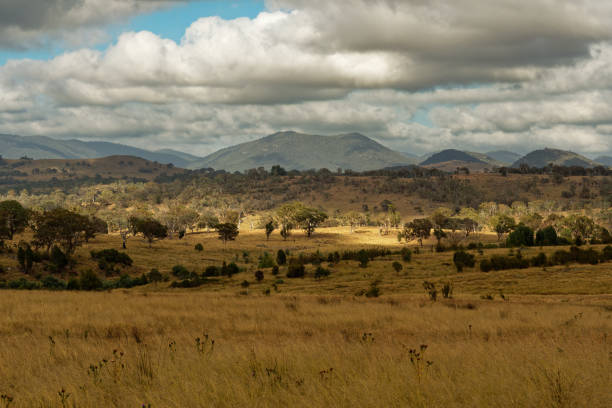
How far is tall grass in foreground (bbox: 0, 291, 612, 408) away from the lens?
6199 millimetres

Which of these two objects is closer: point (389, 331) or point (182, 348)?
point (182, 348)

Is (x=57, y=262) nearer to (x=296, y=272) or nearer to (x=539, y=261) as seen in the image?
(x=296, y=272)

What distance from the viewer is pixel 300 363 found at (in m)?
8.08

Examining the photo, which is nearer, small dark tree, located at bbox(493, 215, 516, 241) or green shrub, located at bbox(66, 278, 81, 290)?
green shrub, located at bbox(66, 278, 81, 290)

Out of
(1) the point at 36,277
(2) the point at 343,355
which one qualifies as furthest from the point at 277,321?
(1) the point at 36,277

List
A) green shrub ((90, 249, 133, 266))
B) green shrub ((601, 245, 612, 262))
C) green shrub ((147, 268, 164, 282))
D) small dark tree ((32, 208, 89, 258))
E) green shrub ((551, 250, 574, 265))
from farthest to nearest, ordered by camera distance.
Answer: small dark tree ((32, 208, 89, 258)) < green shrub ((90, 249, 133, 266)) < green shrub ((147, 268, 164, 282)) < green shrub ((551, 250, 574, 265)) < green shrub ((601, 245, 612, 262))

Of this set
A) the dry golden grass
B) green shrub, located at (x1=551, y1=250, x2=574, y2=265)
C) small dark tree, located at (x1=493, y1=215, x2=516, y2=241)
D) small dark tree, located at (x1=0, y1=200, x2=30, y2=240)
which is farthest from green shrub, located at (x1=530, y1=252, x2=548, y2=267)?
small dark tree, located at (x1=0, y1=200, x2=30, y2=240)

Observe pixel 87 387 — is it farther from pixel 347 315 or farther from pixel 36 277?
pixel 36 277

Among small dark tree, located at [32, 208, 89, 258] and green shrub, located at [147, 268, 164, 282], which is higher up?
small dark tree, located at [32, 208, 89, 258]

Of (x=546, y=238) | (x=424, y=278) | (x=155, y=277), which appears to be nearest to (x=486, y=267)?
(x=424, y=278)

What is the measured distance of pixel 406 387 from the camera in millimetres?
6391

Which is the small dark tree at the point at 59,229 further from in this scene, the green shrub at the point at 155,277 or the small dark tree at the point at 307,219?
the small dark tree at the point at 307,219

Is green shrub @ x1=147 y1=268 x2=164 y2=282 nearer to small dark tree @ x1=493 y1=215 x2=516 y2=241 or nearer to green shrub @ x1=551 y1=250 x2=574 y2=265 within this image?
green shrub @ x1=551 y1=250 x2=574 y2=265

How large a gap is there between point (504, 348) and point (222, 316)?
32.2 feet
